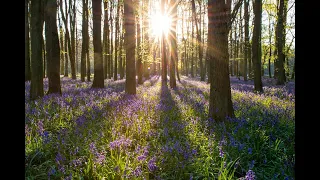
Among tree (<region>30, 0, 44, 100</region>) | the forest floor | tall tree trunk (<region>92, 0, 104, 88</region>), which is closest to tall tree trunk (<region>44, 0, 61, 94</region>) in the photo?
tree (<region>30, 0, 44, 100</region>)

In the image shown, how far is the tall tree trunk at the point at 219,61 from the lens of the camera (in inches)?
261

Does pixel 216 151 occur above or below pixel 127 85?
below

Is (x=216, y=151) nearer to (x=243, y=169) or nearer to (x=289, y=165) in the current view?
(x=243, y=169)

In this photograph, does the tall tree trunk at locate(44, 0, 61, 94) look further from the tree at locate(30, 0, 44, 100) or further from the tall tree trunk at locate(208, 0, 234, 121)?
the tall tree trunk at locate(208, 0, 234, 121)

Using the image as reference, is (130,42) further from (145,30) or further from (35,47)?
(145,30)

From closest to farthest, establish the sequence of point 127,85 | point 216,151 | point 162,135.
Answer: point 216,151, point 162,135, point 127,85

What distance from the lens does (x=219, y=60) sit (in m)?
6.85

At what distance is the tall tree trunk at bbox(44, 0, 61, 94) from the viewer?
37.5 feet

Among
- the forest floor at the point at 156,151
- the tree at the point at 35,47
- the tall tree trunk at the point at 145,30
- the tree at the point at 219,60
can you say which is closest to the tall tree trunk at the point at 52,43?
the tree at the point at 35,47

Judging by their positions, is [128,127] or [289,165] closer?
[289,165]
